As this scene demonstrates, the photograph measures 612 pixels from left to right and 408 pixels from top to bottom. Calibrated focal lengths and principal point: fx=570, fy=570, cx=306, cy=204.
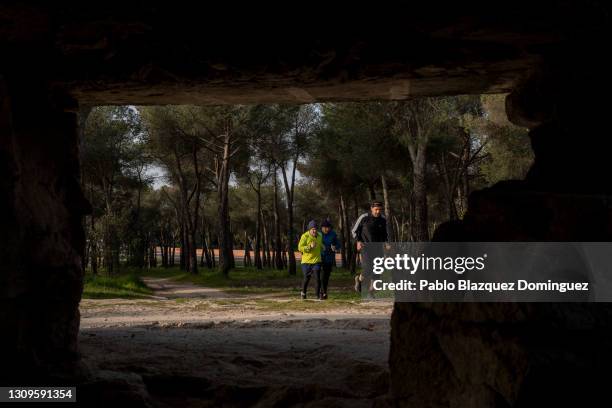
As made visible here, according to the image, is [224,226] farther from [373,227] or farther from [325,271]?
[373,227]

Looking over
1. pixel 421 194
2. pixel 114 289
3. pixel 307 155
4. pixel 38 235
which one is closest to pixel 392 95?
pixel 38 235

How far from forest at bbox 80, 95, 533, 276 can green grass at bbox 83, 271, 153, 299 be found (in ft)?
13.0

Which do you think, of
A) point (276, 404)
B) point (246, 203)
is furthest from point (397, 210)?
point (276, 404)

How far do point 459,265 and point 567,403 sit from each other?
3.00 ft

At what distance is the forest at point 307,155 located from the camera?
19.9 meters

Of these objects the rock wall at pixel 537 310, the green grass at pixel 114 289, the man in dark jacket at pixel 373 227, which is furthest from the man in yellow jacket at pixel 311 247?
the rock wall at pixel 537 310

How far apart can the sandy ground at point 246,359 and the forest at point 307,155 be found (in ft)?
21.0

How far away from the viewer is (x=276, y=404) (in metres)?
3.94

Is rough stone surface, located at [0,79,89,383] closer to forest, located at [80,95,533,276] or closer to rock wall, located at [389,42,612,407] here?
rock wall, located at [389,42,612,407]

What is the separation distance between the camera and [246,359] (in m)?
5.24

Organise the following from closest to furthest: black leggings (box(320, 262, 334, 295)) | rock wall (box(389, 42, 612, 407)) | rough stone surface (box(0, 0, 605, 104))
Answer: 1. rock wall (box(389, 42, 612, 407))
2. rough stone surface (box(0, 0, 605, 104))
3. black leggings (box(320, 262, 334, 295))

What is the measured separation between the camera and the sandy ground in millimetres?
4117

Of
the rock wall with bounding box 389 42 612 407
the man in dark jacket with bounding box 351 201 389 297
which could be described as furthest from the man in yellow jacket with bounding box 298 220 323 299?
the rock wall with bounding box 389 42 612 407

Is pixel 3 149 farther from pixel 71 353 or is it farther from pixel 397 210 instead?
pixel 397 210
